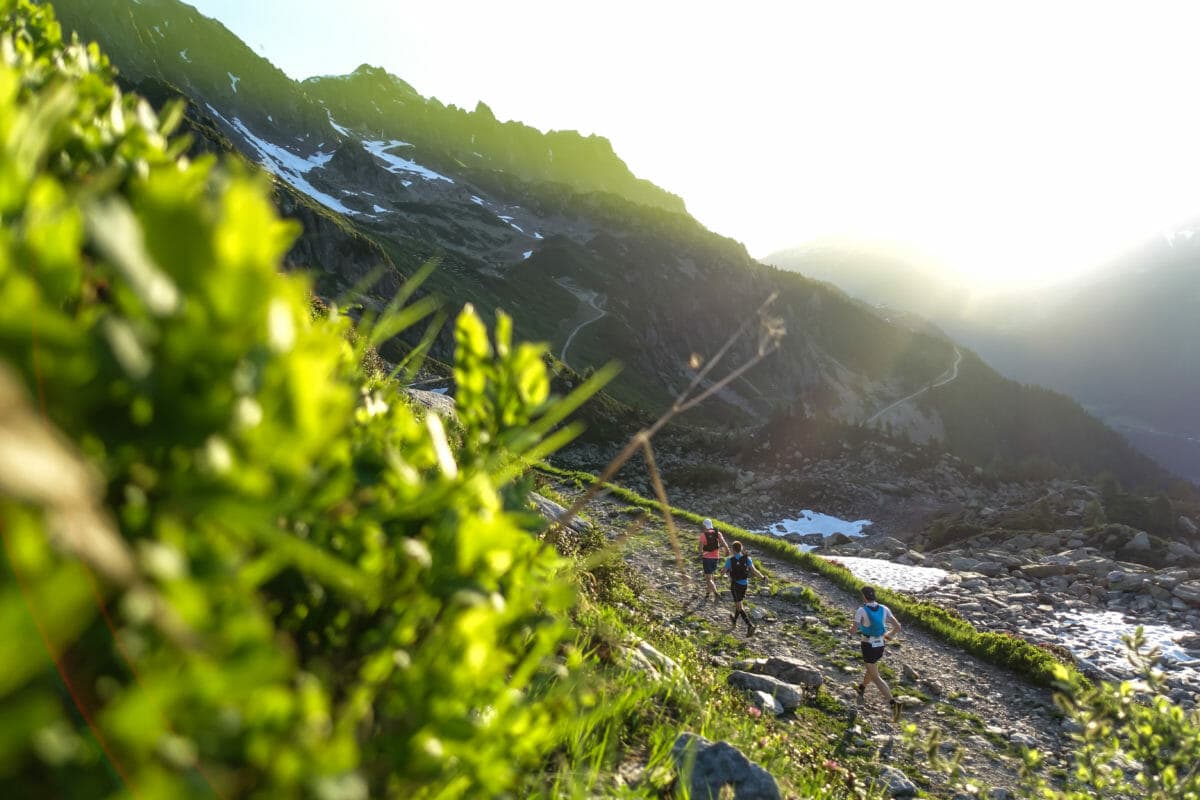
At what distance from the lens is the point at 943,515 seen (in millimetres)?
30031

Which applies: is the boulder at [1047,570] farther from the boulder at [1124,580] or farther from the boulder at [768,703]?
the boulder at [768,703]

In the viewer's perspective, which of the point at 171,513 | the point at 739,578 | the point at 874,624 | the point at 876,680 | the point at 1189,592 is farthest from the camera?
the point at 1189,592

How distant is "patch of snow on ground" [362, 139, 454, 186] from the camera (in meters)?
121

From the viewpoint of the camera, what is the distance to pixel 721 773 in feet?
10.9

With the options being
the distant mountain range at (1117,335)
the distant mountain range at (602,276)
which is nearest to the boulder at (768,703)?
the distant mountain range at (602,276)

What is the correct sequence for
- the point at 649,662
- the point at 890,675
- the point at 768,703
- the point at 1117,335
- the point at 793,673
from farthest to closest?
1. the point at 1117,335
2. the point at 890,675
3. the point at 793,673
4. the point at 768,703
5. the point at 649,662

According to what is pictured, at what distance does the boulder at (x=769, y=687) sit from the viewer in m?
7.97

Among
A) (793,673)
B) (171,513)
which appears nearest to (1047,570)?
(793,673)

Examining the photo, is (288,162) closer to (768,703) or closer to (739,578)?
(739,578)

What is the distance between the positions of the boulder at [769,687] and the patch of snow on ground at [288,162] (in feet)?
305

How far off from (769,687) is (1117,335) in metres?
178

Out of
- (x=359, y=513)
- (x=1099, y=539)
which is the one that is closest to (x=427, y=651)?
(x=359, y=513)

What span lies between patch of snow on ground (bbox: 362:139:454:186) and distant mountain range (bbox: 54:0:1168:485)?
1.00m

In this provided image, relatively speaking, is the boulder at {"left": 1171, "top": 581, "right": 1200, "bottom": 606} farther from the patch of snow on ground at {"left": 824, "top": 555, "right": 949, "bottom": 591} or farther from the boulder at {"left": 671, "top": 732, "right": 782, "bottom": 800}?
the boulder at {"left": 671, "top": 732, "right": 782, "bottom": 800}
